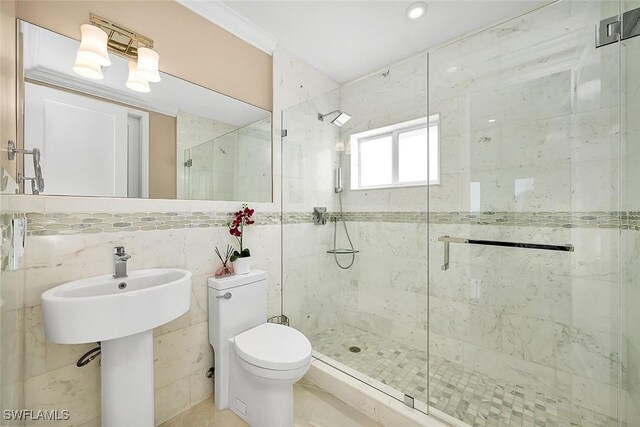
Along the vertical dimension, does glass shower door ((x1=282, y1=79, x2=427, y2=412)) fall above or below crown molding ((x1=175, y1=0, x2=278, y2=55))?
below

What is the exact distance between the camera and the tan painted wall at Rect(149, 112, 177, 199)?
1.46 metres

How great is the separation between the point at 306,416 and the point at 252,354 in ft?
1.84

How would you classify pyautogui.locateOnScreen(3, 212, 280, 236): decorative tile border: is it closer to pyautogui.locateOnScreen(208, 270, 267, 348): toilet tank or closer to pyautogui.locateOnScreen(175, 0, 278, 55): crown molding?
pyautogui.locateOnScreen(208, 270, 267, 348): toilet tank

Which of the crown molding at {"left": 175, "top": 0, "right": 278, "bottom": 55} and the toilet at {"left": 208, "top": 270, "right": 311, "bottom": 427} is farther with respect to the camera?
the crown molding at {"left": 175, "top": 0, "right": 278, "bottom": 55}

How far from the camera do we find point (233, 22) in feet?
5.93

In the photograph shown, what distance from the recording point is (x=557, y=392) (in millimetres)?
1483

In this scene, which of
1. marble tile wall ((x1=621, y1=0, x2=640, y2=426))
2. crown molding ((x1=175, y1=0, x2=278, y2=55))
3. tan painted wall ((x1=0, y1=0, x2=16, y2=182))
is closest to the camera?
tan painted wall ((x1=0, y1=0, x2=16, y2=182))

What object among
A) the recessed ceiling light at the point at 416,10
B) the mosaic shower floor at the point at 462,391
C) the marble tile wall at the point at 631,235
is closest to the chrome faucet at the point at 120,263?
the mosaic shower floor at the point at 462,391

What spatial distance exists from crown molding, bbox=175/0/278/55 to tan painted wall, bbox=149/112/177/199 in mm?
729

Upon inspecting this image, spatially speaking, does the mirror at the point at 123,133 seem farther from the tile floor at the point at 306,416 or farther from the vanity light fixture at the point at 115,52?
the tile floor at the point at 306,416

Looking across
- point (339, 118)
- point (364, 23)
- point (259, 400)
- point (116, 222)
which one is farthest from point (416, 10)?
point (259, 400)

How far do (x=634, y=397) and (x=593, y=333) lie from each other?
11.8 inches


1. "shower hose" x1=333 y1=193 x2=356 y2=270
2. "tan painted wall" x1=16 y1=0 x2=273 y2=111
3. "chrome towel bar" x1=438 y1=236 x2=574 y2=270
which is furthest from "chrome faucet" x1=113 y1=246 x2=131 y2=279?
"chrome towel bar" x1=438 y1=236 x2=574 y2=270

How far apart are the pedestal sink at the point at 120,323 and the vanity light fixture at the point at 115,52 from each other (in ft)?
3.23
